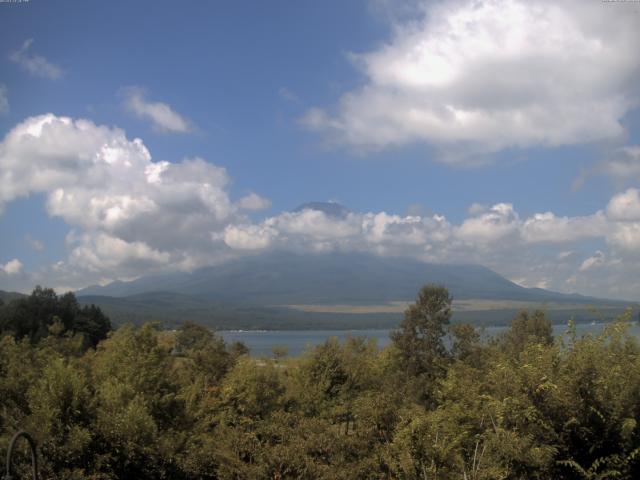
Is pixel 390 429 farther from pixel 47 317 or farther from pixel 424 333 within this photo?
pixel 47 317

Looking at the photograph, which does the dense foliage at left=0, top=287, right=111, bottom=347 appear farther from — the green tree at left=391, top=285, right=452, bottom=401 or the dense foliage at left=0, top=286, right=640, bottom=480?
the dense foliage at left=0, top=286, right=640, bottom=480

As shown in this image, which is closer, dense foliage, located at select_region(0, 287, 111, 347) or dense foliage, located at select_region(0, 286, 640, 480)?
dense foliage, located at select_region(0, 286, 640, 480)

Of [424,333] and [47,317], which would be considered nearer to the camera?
[424,333]

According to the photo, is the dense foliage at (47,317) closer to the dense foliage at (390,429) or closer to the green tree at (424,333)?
the green tree at (424,333)

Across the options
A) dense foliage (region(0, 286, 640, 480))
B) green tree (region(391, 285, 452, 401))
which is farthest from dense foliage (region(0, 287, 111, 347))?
dense foliage (region(0, 286, 640, 480))

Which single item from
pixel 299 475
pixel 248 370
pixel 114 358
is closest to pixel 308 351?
pixel 248 370

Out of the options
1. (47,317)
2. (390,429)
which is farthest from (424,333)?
(47,317)

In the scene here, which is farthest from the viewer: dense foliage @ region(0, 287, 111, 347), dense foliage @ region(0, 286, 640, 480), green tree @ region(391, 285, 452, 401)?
dense foliage @ region(0, 287, 111, 347)

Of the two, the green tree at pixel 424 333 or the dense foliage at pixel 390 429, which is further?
the green tree at pixel 424 333

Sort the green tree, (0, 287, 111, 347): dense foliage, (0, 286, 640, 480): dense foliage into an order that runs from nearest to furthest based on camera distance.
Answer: (0, 286, 640, 480): dense foliage, the green tree, (0, 287, 111, 347): dense foliage

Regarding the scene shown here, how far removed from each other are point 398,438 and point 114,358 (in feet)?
48.4

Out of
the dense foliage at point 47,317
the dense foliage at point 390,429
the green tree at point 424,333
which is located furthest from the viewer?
the dense foliage at point 47,317

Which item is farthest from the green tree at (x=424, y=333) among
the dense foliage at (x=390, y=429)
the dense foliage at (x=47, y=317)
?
the dense foliage at (x=47, y=317)

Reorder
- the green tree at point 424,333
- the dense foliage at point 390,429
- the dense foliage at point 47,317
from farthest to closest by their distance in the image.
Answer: the dense foliage at point 47,317, the green tree at point 424,333, the dense foliage at point 390,429
